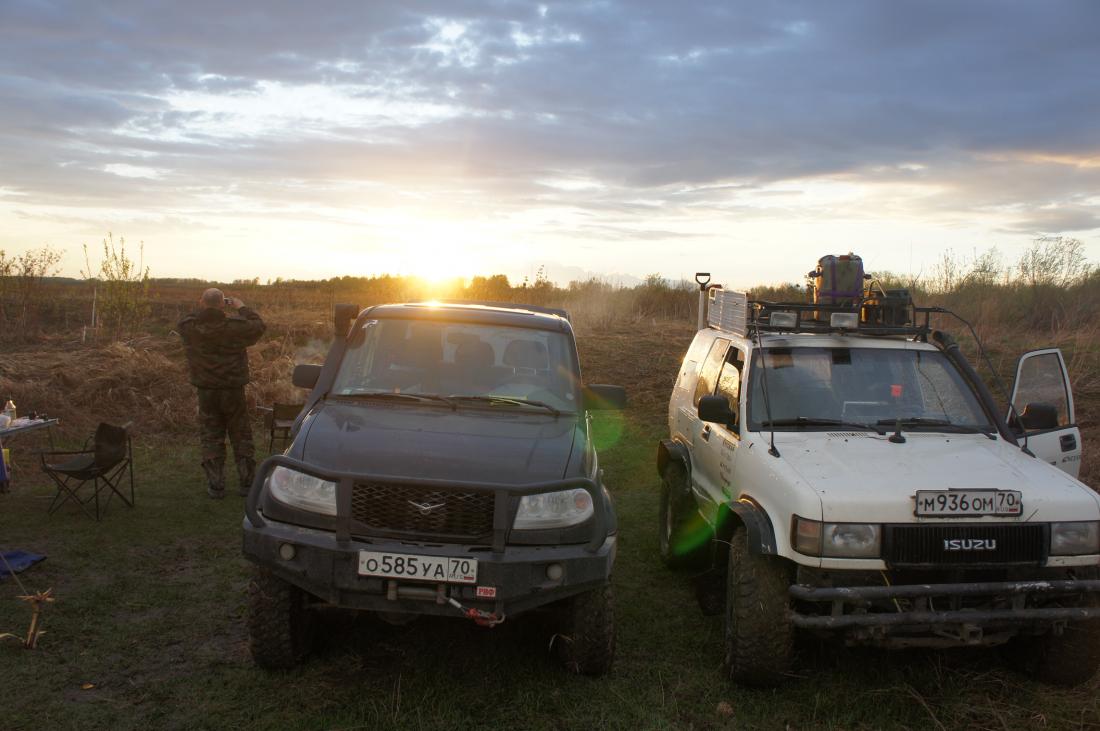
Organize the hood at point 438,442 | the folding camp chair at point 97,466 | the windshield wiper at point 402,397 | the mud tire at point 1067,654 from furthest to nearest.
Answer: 1. the folding camp chair at point 97,466
2. the windshield wiper at point 402,397
3. the mud tire at point 1067,654
4. the hood at point 438,442

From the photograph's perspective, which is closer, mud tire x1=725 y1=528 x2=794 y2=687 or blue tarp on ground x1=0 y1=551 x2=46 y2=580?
mud tire x1=725 y1=528 x2=794 y2=687

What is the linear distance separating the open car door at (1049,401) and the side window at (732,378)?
1758mm

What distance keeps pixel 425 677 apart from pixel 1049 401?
14.7ft

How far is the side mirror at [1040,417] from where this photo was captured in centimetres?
520

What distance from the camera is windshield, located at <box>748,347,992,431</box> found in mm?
5254

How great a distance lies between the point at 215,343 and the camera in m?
8.36

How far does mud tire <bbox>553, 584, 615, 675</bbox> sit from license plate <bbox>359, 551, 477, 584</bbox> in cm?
68

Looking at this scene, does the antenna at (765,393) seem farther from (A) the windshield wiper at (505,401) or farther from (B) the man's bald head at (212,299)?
(B) the man's bald head at (212,299)

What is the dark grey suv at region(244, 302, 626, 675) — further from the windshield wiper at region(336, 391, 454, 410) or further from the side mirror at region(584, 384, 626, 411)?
the side mirror at region(584, 384, 626, 411)

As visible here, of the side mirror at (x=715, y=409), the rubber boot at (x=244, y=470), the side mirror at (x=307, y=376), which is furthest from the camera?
the rubber boot at (x=244, y=470)

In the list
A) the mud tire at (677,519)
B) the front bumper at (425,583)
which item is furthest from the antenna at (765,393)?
the mud tire at (677,519)

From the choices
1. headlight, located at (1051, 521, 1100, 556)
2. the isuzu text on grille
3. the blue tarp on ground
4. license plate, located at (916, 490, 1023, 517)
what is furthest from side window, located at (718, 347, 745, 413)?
the blue tarp on ground

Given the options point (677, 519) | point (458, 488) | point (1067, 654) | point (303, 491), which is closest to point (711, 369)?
point (677, 519)

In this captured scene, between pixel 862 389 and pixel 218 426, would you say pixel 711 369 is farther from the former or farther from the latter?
pixel 218 426
